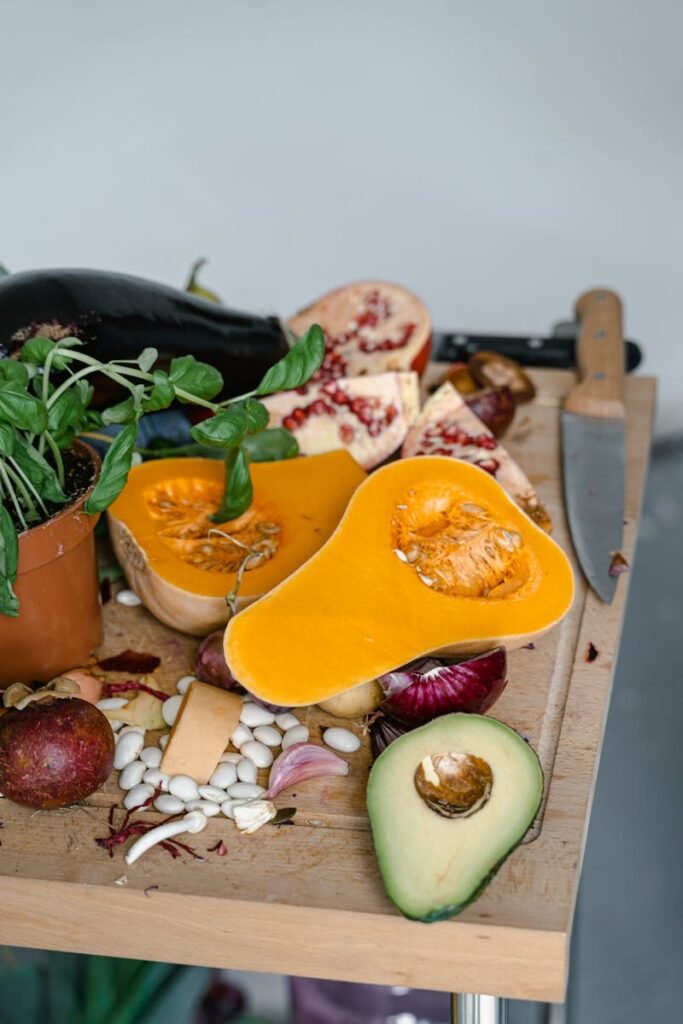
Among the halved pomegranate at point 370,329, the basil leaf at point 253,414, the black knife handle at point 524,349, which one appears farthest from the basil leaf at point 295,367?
the black knife handle at point 524,349

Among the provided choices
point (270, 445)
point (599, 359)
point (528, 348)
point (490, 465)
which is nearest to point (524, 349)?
point (528, 348)

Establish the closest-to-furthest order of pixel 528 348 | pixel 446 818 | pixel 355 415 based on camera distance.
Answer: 1. pixel 446 818
2. pixel 355 415
3. pixel 528 348

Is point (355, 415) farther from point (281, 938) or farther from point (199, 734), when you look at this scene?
point (281, 938)

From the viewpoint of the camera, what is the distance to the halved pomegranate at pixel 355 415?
131 cm

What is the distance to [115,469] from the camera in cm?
90

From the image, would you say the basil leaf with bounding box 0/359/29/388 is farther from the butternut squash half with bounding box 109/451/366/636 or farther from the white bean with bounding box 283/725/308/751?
the white bean with bounding box 283/725/308/751

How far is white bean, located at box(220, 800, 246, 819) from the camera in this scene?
3.02 ft

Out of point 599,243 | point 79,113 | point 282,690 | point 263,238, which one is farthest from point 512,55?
point 282,690

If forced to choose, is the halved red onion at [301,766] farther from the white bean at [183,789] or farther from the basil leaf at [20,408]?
the basil leaf at [20,408]

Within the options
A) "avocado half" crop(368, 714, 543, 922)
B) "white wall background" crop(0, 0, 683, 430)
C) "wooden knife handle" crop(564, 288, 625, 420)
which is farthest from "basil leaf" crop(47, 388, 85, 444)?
"white wall background" crop(0, 0, 683, 430)

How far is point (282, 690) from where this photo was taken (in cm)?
89

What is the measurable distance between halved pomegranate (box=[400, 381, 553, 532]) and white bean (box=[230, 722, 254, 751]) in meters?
0.37

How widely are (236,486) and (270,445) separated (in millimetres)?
197

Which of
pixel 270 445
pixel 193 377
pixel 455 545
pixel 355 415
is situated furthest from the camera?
pixel 355 415
